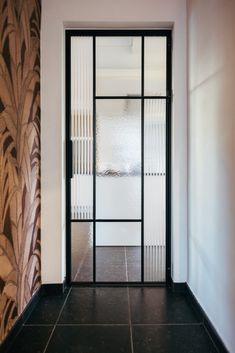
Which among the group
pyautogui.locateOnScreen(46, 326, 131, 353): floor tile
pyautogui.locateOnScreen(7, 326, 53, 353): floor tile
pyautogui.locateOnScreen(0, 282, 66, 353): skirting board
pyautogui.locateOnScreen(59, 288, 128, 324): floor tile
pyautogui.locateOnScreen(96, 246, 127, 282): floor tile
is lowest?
pyautogui.locateOnScreen(7, 326, 53, 353): floor tile

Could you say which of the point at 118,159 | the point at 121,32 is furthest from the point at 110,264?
the point at 121,32

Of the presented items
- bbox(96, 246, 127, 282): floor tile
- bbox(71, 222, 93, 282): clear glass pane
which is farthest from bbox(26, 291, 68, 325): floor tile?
bbox(96, 246, 127, 282): floor tile

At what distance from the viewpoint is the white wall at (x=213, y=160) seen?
6.07ft

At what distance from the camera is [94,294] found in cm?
292

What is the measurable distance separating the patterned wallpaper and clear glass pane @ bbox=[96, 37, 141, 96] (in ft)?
1.95

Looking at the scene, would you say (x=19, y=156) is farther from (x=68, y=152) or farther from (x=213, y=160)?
(x=213, y=160)

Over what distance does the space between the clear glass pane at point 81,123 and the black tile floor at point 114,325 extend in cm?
82

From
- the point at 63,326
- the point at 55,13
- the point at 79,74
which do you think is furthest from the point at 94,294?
the point at 55,13

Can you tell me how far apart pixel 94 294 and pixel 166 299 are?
2.14 feet

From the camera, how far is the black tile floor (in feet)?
6.82

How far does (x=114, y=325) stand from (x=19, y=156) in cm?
142

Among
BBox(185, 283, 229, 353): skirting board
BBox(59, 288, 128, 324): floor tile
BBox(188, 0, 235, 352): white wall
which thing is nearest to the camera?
BBox(188, 0, 235, 352): white wall

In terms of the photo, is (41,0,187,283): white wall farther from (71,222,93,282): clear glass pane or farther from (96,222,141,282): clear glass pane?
(96,222,141,282): clear glass pane

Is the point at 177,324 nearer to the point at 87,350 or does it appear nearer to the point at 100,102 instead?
the point at 87,350
